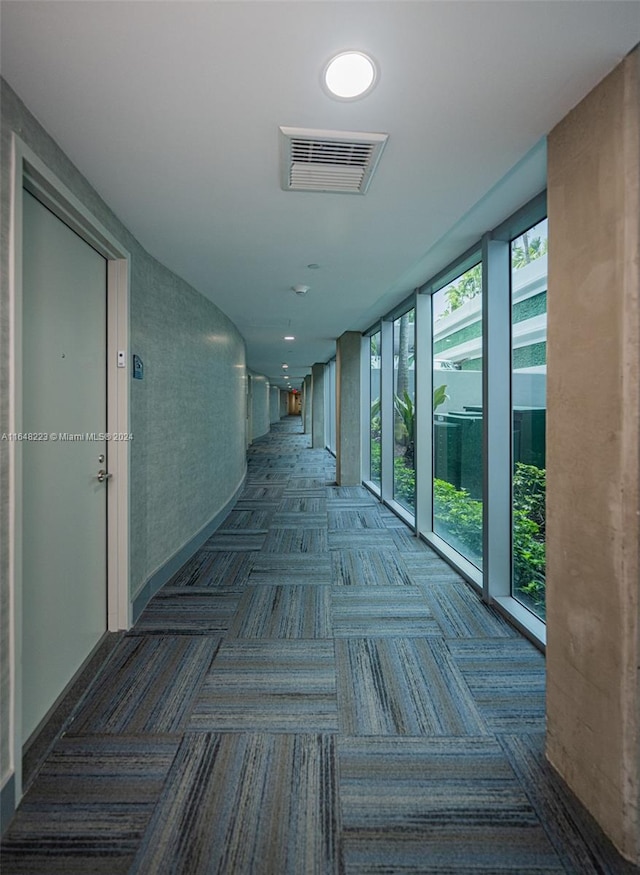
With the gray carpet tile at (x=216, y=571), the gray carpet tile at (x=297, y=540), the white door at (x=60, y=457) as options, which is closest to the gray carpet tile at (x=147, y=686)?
the white door at (x=60, y=457)

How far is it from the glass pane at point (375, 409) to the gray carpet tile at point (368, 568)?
8.11 ft

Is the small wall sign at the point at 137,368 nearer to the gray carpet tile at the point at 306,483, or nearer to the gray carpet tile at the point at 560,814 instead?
the gray carpet tile at the point at 560,814

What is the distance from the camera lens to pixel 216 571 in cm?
337

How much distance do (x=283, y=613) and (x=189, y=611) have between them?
612mm

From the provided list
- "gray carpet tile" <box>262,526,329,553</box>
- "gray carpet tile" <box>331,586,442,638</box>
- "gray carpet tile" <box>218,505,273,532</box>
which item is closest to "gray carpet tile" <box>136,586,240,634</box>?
"gray carpet tile" <box>331,586,442,638</box>

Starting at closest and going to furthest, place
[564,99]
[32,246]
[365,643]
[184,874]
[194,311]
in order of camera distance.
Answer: [184,874] → [564,99] → [32,246] → [365,643] → [194,311]

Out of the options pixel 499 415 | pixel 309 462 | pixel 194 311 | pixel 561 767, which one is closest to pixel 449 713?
pixel 561 767

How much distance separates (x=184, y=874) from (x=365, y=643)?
4.32 ft

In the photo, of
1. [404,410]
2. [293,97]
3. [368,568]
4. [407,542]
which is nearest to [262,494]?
[404,410]

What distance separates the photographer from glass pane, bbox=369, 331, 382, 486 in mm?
6176

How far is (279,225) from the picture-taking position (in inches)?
96.1

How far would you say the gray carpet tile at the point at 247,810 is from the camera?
1.22 metres

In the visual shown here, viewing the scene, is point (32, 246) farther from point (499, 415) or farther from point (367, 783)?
point (499, 415)

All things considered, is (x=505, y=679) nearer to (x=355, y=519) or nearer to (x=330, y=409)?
(x=355, y=519)
